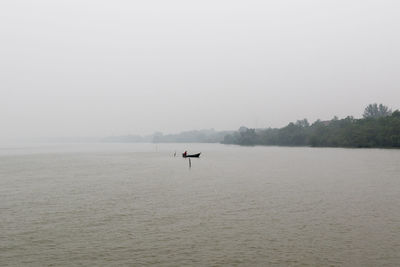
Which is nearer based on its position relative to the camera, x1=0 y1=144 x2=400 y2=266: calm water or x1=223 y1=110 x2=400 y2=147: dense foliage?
x1=0 y1=144 x2=400 y2=266: calm water

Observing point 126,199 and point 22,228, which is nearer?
point 22,228

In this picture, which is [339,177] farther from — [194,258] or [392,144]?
[392,144]

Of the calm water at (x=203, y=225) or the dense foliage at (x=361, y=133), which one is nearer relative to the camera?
the calm water at (x=203, y=225)

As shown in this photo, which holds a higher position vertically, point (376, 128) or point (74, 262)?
point (376, 128)

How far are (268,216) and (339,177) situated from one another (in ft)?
97.9

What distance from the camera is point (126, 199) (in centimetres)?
3769

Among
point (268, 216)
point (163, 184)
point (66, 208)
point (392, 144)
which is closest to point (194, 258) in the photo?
point (268, 216)

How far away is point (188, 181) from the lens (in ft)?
177

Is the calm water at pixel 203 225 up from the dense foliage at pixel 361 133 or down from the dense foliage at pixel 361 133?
down

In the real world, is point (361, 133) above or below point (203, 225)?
above

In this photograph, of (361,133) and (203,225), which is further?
(361,133)

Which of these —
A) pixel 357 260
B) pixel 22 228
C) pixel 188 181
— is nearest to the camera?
pixel 357 260

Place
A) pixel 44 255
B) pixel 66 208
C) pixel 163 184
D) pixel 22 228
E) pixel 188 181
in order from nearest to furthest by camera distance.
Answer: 1. pixel 44 255
2. pixel 22 228
3. pixel 66 208
4. pixel 163 184
5. pixel 188 181

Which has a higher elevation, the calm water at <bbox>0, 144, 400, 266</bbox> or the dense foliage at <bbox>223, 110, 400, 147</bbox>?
the dense foliage at <bbox>223, 110, 400, 147</bbox>
